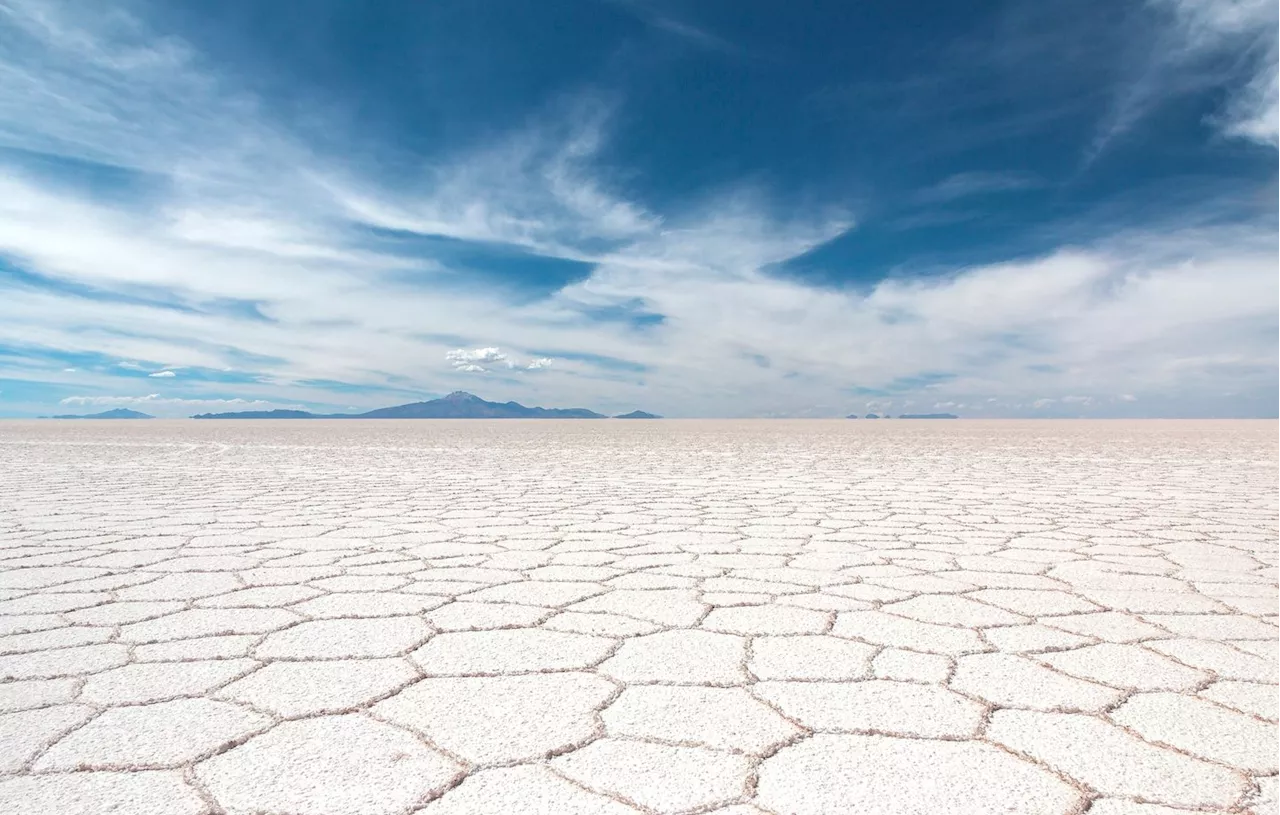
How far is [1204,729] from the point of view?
1.29 metres

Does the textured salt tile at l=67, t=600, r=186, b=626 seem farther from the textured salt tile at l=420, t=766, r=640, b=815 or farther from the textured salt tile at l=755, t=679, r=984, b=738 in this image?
the textured salt tile at l=755, t=679, r=984, b=738

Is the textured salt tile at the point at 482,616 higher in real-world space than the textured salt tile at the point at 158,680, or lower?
higher

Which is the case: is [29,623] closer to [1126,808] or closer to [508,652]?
[508,652]

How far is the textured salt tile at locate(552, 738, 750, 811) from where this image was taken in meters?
1.07

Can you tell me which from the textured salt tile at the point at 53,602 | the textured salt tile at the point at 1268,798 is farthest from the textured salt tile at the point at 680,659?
the textured salt tile at the point at 53,602

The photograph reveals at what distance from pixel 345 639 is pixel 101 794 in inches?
27.5

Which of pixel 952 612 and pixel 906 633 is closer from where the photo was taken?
pixel 906 633

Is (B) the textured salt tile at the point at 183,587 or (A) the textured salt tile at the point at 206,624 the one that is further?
(B) the textured salt tile at the point at 183,587

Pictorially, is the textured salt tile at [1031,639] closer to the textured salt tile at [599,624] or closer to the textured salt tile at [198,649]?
the textured salt tile at [599,624]

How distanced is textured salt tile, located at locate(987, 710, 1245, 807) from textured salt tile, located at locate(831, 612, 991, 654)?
14.5 inches

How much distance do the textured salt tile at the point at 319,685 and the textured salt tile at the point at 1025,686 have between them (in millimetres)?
1041

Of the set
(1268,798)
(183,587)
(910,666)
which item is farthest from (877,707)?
(183,587)

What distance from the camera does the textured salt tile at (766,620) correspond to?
1.86 meters

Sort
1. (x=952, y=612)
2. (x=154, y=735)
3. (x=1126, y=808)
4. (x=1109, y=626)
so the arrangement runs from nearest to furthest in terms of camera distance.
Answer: (x=1126, y=808) < (x=154, y=735) < (x=1109, y=626) < (x=952, y=612)
